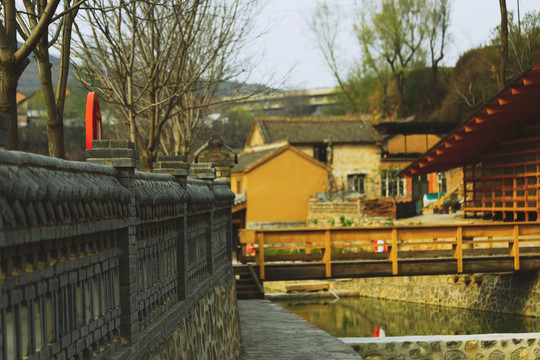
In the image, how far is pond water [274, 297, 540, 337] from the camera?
64.6 ft

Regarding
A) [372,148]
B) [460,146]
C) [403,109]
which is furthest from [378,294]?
[403,109]

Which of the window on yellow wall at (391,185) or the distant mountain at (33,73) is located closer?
the distant mountain at (33,73)

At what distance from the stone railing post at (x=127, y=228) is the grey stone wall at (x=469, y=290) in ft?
51.1

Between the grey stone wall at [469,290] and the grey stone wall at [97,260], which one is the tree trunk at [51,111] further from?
the grey stone wall at [469,290]

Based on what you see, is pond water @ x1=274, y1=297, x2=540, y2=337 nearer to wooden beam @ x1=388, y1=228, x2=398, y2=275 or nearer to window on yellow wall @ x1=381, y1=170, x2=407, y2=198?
wooden beam @ x1=388, y1=228, x2=398, y2=275

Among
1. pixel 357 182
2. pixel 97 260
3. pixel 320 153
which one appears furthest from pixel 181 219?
pixel 320 153

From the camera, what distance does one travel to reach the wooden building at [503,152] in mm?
22703

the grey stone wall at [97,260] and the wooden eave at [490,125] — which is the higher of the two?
the wooden eave at [490,125]

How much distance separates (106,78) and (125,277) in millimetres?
11690

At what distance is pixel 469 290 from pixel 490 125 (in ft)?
18.8

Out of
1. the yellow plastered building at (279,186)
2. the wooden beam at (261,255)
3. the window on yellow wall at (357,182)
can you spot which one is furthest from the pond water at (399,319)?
the window on yellow wall at (357,182)

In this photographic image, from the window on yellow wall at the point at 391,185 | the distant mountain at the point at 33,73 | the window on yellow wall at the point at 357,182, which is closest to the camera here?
the distant mountain at the point at 33,73

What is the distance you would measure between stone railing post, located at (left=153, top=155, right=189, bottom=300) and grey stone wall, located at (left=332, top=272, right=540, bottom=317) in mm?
13362

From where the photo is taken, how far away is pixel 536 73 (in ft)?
65.7
